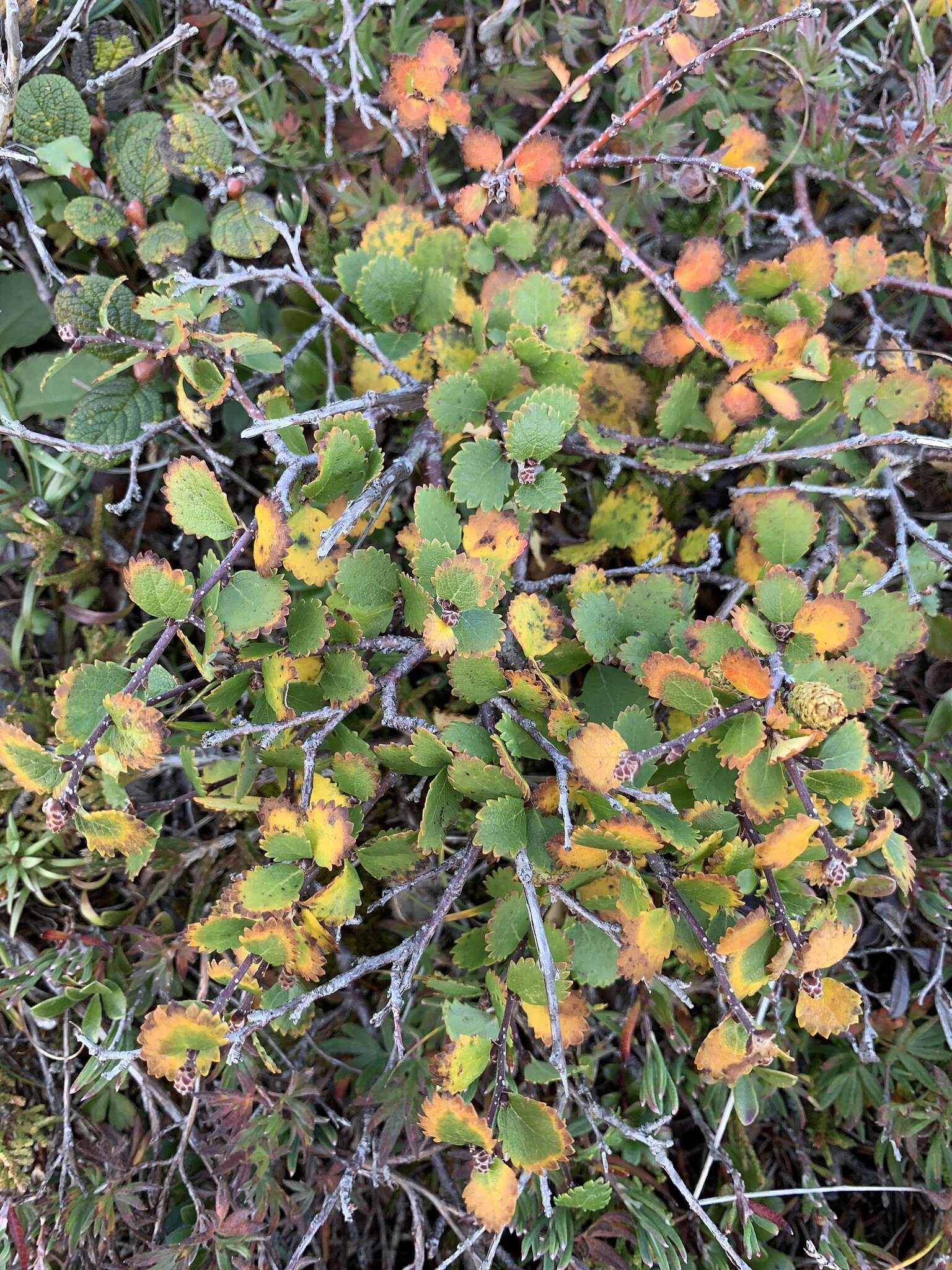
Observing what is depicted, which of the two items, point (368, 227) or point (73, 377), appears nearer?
point (368, 227)

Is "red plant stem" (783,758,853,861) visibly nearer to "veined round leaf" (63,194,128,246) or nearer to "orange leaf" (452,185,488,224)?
"orange leaf" (452,185,488,224)

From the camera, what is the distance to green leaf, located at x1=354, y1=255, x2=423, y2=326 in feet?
5.41

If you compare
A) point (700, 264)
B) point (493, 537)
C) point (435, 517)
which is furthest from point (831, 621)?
point (700, 264)

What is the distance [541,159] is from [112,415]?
99cm

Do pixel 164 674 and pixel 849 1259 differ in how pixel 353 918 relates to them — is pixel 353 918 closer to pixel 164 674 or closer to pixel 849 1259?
pixel 164 674

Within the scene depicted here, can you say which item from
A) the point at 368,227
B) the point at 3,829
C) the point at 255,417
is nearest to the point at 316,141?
the point at 368,227

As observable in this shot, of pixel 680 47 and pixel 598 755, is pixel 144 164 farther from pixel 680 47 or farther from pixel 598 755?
pixel 598 755

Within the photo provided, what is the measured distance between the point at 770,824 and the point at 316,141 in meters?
1.73

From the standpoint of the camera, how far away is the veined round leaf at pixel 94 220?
1.78 metres

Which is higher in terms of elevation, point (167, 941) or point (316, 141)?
point (316, 141)

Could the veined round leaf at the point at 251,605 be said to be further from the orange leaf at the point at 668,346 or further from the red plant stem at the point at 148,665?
the orange leaf at the point at 668,346

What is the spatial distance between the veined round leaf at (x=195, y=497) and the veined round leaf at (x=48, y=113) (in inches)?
35.5

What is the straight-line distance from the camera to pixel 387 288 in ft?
5.49

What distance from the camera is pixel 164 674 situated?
142 centimetres
